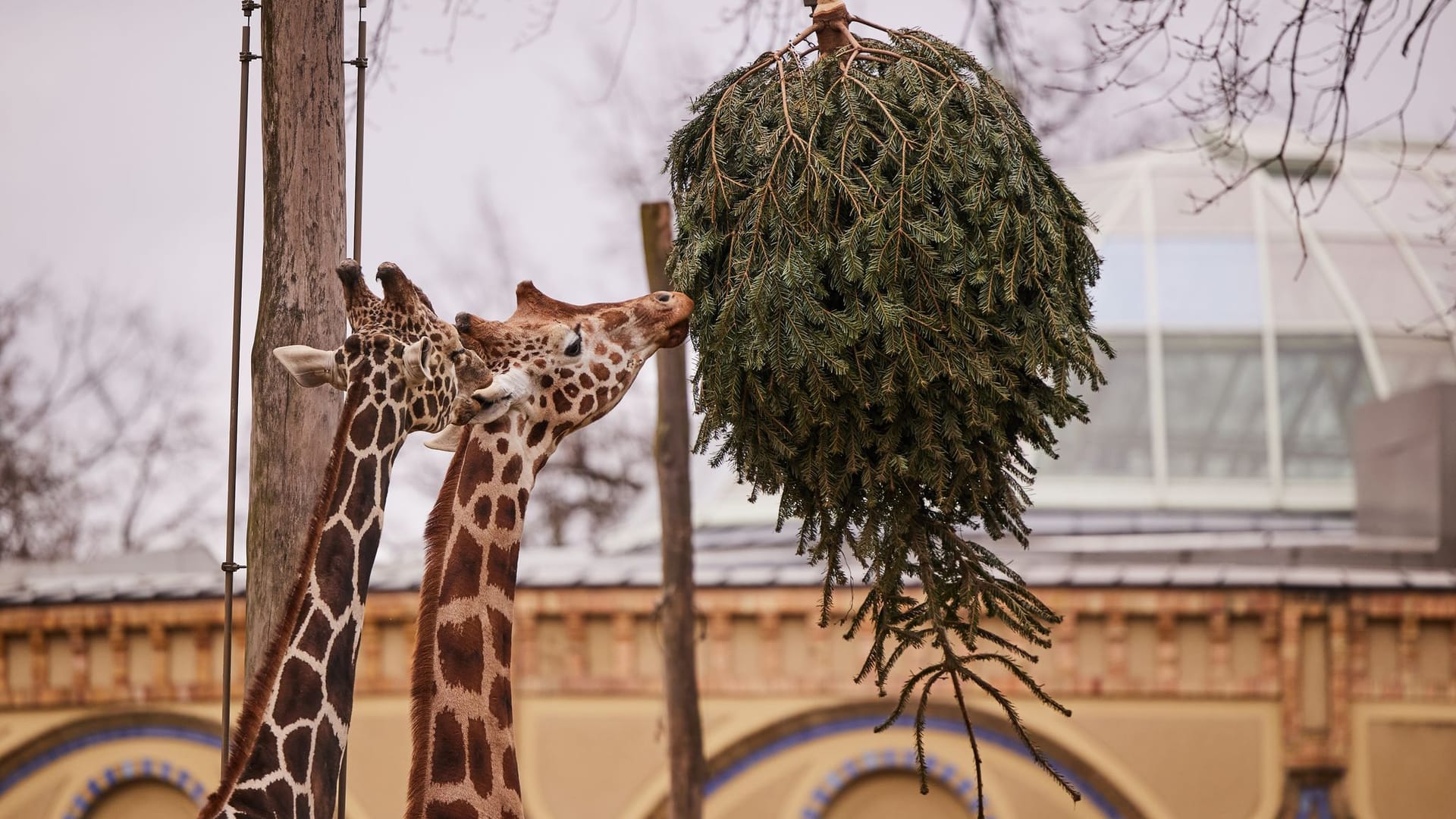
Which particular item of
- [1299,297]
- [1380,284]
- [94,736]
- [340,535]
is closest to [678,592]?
[340,535]

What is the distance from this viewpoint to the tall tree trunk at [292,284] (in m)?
4.10

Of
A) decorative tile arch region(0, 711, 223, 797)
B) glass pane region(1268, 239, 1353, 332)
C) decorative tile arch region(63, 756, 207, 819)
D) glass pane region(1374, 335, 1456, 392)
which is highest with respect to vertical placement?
glass pane region(1268, 239, 1353, 332)

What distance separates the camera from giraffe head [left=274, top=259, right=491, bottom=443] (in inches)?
126

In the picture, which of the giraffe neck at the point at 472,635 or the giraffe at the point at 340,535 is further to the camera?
the giraffe neck at the point at 472,635

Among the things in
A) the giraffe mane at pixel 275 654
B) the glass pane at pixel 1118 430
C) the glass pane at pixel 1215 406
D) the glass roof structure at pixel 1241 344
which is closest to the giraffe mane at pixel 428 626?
the giraffe mane at pixel 275 654

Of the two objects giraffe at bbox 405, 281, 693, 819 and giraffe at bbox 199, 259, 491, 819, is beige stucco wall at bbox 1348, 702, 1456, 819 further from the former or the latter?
giraffe at bbox 199, 259, 491, 819

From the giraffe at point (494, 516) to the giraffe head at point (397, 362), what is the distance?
0.07 metres

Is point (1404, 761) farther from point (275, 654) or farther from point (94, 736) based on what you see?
point (275, 654)

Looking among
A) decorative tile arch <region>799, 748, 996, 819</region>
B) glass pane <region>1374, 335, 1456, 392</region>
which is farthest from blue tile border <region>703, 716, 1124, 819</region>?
glass pane <region>1374, 335, 1456, 392</region>

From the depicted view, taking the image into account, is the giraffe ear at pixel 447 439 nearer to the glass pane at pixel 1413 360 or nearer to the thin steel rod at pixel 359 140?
the thin steel rod at pixel 359 140

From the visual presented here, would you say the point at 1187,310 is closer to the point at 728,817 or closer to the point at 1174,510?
the point at 1174,510

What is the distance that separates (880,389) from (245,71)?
195 centimetres

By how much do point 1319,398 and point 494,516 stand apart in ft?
46.8

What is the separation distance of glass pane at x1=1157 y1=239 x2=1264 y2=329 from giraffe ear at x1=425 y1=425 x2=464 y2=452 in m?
13.6
